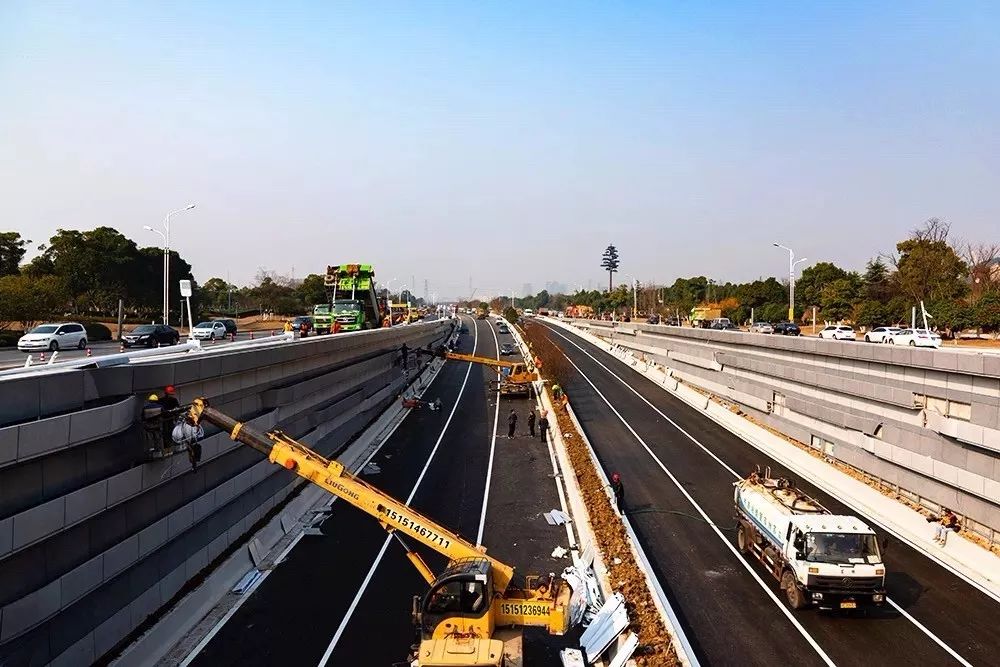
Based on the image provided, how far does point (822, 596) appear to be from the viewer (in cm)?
1581

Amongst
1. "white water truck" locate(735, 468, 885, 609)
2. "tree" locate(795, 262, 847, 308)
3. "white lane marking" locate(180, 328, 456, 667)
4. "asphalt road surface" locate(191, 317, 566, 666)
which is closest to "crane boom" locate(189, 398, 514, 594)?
"asphalt road surface" locate(191, 317, 566, 666)

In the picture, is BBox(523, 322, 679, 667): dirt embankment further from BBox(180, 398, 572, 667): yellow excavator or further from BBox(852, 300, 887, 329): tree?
BBox(852, 300, 887, 329): tree

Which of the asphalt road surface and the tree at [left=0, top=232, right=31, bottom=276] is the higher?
the tree at [left=0, top=232, right=31, bottom=276]

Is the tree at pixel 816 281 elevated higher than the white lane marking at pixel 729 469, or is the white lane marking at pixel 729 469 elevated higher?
the tree at pixel 816 281

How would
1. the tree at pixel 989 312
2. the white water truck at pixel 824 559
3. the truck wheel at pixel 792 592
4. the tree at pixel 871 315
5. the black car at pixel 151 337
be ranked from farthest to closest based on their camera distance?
1. the tree at pixel 871 315
2. the tree at pixel 989 312
3. the black car at pixel 151 337
4. the truck wheel at pixel 792 592
5. the white water truck at pixel 824 559

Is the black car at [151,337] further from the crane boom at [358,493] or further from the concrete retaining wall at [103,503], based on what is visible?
the crane boom at [358,493]

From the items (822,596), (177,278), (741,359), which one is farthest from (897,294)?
(177,278)

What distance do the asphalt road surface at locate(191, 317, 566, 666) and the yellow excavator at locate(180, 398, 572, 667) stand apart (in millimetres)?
2306

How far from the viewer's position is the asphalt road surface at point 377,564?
14773mm

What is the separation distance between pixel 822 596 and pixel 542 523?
1043 cm

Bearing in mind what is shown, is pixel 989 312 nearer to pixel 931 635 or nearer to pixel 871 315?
pixel 871 315

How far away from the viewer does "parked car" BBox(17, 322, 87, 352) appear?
29906 millimetres

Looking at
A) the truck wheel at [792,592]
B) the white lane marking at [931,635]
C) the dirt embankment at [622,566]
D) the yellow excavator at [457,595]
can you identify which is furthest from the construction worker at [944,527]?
the yellow excavator at [457,595]

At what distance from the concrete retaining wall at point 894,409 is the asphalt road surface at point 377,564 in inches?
545
